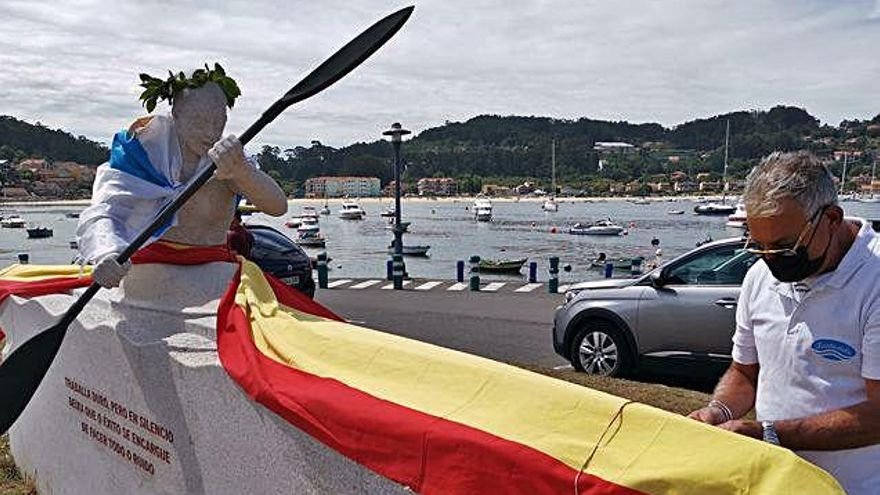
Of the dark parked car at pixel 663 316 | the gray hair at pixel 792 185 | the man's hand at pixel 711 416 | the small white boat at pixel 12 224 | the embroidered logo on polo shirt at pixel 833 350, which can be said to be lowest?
the small white boat at pixel 12 224

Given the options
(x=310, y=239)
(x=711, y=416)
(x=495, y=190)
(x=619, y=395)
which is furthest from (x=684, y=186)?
(x=711, y=416)

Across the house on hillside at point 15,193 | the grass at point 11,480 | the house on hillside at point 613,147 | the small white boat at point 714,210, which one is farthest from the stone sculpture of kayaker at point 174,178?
the house on hillside at point 613,147

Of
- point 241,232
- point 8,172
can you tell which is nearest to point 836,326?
point 241,232

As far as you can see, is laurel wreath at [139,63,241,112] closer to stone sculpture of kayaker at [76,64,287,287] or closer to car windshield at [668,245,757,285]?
stone sculpture of kayaker at [76,64,287,287]

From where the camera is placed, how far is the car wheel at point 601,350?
8.66m

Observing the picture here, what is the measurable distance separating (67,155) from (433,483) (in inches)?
5093

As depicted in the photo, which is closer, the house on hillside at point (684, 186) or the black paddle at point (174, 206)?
the black paddle at point (174, 206)

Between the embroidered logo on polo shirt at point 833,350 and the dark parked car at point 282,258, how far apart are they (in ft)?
33.2

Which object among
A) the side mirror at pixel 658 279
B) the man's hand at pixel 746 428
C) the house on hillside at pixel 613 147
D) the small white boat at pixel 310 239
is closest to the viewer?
the man's hand at pixel 746 428

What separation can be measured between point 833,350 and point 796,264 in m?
0.26

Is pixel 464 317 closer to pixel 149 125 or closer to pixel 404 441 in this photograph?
pixel 149 125

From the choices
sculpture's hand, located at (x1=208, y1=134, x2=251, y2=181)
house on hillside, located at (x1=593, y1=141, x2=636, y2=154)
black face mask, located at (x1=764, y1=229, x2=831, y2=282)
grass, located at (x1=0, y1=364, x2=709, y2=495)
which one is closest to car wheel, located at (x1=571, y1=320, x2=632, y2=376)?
grass, located at (x1=0, y1=364, x2=709, y2=495)

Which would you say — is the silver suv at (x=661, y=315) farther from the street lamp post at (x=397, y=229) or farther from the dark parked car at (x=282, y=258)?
the street lamp post at (x=397, y=229)

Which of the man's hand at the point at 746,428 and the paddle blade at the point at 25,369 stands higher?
the man's hand at the point at 746,428
